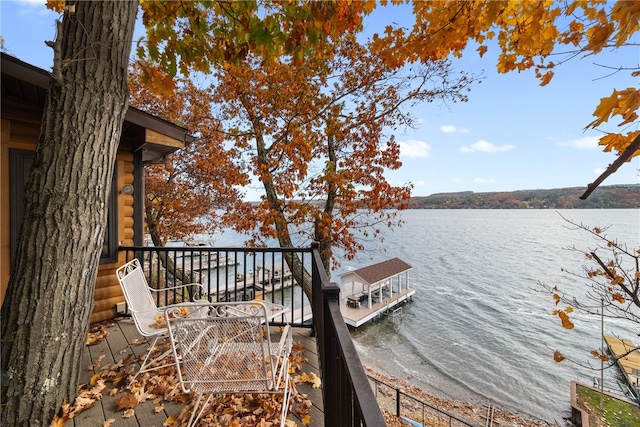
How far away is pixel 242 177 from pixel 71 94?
21.9 ft

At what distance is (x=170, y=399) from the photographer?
2277 mm

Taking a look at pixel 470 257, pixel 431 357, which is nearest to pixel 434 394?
pixel 431 357

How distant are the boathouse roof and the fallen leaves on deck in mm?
16655

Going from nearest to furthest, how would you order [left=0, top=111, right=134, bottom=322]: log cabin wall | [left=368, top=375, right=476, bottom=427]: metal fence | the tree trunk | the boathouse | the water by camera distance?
the tree trunk, [left=0, top=111, right=134, bottom=322]: log cabin wall, [left=368, top=375, right=476, bottom=427]: metal fence, the water, the boathouse

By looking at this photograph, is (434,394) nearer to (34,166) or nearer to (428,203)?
(428,203)

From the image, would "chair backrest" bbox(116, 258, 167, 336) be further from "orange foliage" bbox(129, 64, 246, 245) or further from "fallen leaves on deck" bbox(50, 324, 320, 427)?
"orange foliage" bbox(129, 64, 246, 245)

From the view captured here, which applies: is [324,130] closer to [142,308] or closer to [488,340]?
[142,308]

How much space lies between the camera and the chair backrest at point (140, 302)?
2.64m

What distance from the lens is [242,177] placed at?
8.73 meters

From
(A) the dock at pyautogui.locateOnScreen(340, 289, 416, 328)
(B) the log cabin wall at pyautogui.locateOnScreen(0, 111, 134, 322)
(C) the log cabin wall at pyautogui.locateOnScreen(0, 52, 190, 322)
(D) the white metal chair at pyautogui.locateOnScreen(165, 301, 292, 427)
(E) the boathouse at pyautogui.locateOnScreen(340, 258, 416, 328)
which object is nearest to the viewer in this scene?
(D) the white metal chair at pyautogui.locateOnScreen(165, 301, 292, 427)

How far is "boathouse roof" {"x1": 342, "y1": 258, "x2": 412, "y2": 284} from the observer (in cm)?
1881

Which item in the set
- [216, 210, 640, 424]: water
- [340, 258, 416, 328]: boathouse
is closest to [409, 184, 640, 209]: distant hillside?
[216, 210, 640, 424]: water

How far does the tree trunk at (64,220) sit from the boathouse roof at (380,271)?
57.0ft

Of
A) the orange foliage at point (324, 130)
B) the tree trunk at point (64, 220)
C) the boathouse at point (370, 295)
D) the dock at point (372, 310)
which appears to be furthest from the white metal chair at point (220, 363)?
the boathouse at point (370, 295)
